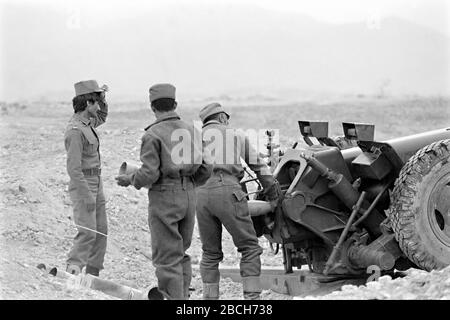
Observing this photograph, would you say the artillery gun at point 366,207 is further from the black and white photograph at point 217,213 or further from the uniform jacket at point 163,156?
the uniform jacket at point 163,156

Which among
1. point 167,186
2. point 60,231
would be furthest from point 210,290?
point 60,231

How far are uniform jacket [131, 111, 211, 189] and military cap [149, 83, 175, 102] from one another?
6.1 inches

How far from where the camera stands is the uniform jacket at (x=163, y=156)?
7652 mm

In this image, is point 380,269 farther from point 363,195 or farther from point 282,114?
point 282,114

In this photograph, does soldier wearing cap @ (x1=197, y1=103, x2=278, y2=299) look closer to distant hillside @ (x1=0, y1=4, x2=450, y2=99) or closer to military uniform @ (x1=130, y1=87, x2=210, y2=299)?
military uniform @ (x1=130, y1=87, x2=210, y2=299)

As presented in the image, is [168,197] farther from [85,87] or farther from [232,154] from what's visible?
[85,87]

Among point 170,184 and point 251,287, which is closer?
point 170,184

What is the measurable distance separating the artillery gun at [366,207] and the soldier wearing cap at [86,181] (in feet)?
4.99

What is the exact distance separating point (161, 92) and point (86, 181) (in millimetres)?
1473

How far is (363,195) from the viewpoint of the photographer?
8.44 metres

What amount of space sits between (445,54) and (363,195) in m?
59.3

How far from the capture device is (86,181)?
8.87 meters

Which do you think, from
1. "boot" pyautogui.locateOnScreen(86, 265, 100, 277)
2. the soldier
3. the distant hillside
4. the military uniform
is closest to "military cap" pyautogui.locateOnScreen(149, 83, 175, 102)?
the soldier

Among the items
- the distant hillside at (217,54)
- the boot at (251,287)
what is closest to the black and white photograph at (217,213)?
the boot at (251,287)
